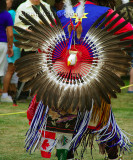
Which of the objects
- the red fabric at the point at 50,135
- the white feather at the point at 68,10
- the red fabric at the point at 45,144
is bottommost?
the red fabric at the point at 45,144

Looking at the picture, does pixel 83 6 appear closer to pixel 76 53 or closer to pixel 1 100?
pixel 76 53

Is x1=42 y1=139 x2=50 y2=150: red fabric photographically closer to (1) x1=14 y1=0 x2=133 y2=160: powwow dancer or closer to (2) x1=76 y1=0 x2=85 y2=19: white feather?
(1) x1=14 y1=0 x2=133 y2=160: powwow dancer

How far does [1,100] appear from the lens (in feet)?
22.6

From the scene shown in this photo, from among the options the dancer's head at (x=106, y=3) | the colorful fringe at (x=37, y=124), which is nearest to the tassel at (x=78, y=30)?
the dancer's head at (x=106, y=3)

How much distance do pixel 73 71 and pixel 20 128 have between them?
7.25ft

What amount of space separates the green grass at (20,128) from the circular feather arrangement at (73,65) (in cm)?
115

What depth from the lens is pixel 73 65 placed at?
297 cm

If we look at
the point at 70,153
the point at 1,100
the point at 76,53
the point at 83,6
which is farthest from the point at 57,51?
the point at 1,100

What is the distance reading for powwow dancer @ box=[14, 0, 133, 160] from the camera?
288cm

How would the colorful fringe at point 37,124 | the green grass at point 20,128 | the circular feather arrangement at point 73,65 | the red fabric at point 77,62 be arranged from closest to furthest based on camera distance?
the circular feather arrangement at point 73,65, the red fabric at point 77,62, the colorful fringe at point 37,124, the green grass at point 20,128

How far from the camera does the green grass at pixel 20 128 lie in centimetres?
399

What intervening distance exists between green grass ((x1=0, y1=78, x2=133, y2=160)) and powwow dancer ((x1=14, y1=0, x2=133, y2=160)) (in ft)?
2.50

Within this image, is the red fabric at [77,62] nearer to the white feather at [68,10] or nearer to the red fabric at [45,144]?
the white feather at [68,10]

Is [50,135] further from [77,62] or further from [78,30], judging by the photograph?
[78,30]
